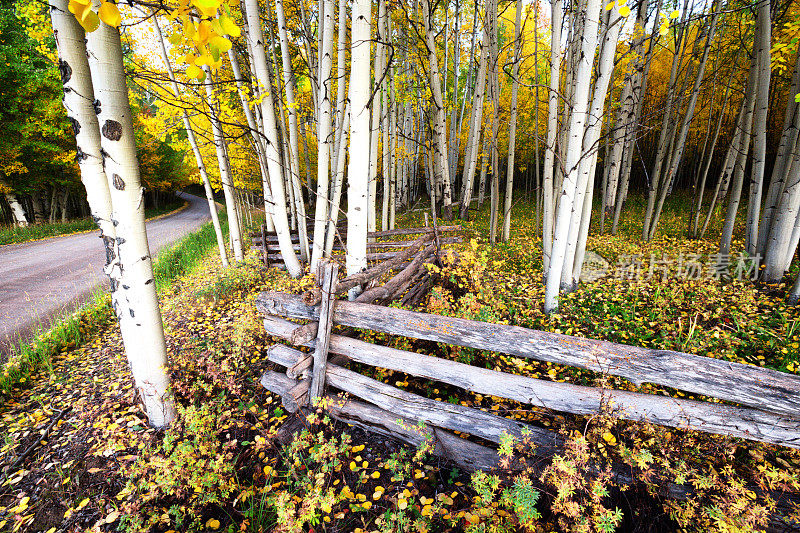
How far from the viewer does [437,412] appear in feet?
8.54

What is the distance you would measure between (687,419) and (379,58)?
6896 millimetres

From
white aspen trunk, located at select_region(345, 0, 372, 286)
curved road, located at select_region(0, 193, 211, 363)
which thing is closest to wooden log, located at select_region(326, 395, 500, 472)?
white aspen trunk, located at select_region(345, 0, 372, 286)

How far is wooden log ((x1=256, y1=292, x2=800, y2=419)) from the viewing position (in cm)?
200

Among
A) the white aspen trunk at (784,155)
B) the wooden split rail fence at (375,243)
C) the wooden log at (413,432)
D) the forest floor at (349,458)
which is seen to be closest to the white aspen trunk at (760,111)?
the white aspen trunk at (784,155)

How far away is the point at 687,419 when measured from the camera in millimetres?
2160

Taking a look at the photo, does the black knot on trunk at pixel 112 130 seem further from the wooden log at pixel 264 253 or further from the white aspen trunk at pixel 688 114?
the white aspen trunk at pixel 688 114

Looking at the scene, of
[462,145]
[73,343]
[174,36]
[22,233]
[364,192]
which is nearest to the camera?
[174,36]

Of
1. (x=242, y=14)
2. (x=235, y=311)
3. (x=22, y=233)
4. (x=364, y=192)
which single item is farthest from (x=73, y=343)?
(x=22, y=233)

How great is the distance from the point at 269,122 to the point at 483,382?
17.0 ft

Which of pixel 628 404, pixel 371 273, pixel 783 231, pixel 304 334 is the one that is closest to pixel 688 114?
pixel 783 231

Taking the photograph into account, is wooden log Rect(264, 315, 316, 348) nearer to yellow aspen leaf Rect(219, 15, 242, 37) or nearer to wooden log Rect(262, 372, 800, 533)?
wooden log Rect(262, 372, 800, 533)

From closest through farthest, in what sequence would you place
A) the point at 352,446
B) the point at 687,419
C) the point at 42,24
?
the point at 687,419 → the point at 352,446 → the point at 42,24

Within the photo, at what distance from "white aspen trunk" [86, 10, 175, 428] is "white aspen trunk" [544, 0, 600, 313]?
4.35 metres

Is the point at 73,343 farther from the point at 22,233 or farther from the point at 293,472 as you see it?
the point at 22,233
